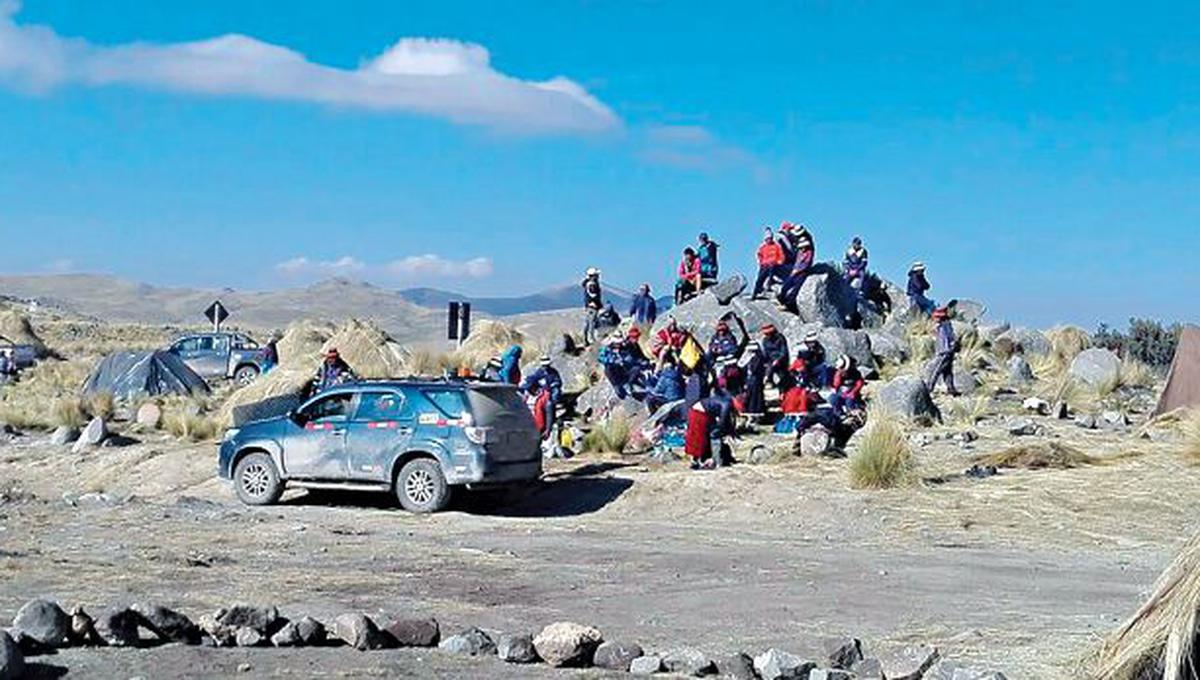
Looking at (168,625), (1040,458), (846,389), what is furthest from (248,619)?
(846,389)

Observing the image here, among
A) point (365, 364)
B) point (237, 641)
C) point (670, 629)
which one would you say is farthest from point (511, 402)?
point (365, 364)

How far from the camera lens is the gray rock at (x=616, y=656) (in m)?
9.34

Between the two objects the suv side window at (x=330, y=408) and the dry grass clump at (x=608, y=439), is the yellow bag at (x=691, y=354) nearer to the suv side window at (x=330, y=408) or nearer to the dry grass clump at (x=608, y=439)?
the dry grass clump at (x=608, y=439)

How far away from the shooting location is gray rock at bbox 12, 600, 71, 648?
30.0ft

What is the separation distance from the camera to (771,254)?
33312mm

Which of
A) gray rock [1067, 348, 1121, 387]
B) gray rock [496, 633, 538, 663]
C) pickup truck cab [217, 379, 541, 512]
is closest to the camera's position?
gray rock [496, 633, 538, 663]

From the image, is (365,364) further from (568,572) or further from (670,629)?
(670,629)

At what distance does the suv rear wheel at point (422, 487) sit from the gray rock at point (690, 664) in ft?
33.4

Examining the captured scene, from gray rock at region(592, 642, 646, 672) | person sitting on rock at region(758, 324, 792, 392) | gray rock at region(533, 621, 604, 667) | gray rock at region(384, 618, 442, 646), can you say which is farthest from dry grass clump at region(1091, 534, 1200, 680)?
person sitting on rock at region(758, 324, 792, 392)

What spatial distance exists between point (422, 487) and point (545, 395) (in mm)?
5672

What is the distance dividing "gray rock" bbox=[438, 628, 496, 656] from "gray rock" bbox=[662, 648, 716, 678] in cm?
111

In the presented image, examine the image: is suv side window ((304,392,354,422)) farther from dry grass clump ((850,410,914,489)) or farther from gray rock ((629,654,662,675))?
gray rock ((629,654,662,675))

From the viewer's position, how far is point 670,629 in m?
11.2

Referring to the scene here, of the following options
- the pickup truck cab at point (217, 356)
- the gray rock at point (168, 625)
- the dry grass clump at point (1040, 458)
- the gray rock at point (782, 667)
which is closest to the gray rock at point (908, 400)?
the dry grass clump at point (1040, 458)
